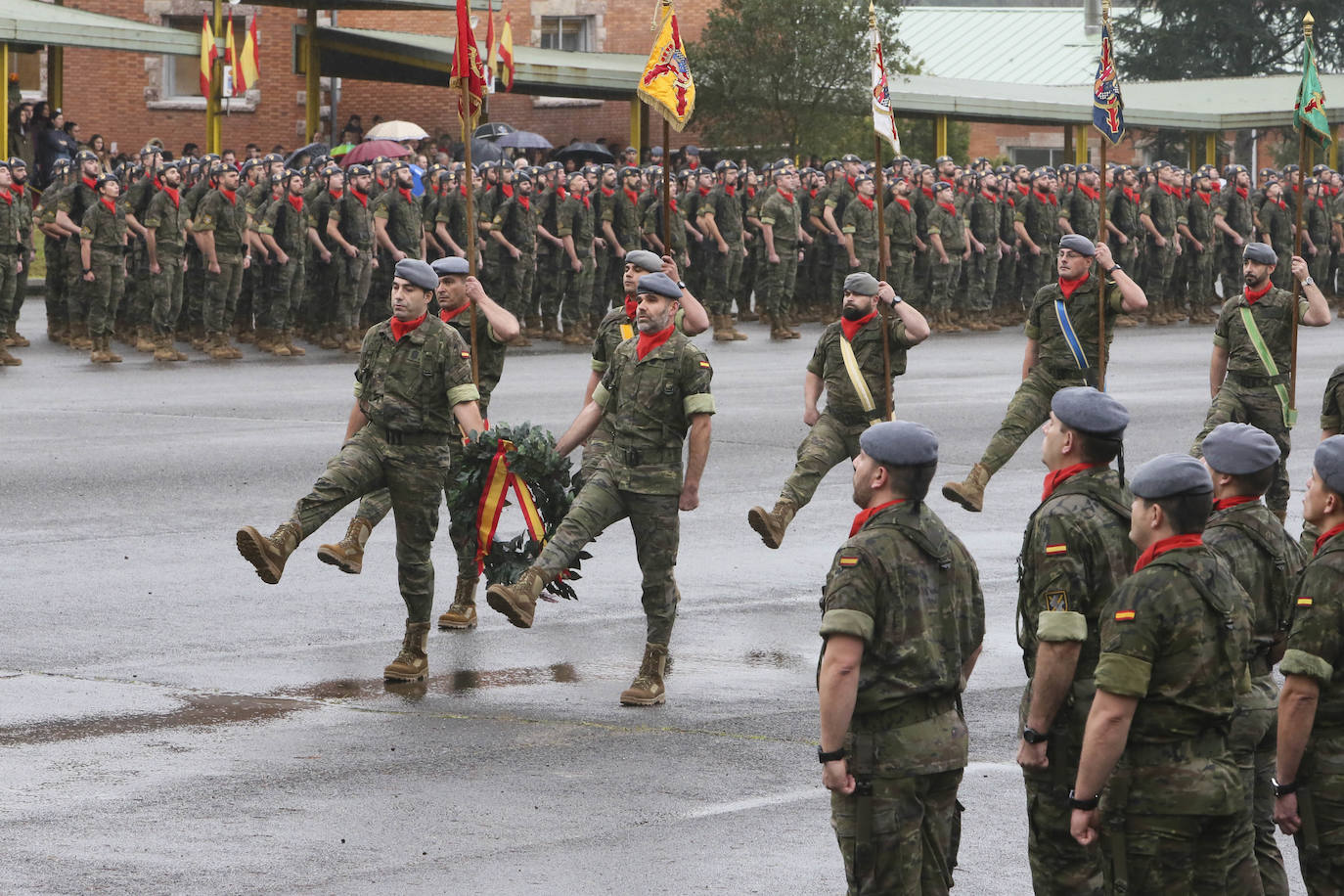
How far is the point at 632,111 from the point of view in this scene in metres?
37.9

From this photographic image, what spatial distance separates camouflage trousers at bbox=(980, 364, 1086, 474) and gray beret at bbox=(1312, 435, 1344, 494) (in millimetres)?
8113

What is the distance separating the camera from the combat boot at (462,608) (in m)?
11.3

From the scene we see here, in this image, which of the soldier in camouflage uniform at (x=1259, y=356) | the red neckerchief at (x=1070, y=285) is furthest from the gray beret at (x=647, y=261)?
the red neckerchief at (x=1070, y=285)

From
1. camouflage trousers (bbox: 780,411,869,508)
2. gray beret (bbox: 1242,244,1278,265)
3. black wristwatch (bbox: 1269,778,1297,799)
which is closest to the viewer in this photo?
black wristwatch (bbox: 1269,778,1297,799)

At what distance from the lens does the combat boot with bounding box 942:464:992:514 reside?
14211 mm

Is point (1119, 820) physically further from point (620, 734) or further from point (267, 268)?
point (267, 268)

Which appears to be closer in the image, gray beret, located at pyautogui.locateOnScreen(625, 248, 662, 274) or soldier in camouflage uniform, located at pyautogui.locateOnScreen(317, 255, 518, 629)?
soldier in camouflage uniform, located at pyautogui.locateOnScreen(317, 255, 518, 629)

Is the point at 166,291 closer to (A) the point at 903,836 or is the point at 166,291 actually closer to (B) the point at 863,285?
(B) the point at 863,285

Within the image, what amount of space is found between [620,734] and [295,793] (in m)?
1.60

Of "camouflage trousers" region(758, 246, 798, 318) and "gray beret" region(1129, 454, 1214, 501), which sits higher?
"camouflage trousers" region(758, 246, 798, 318)

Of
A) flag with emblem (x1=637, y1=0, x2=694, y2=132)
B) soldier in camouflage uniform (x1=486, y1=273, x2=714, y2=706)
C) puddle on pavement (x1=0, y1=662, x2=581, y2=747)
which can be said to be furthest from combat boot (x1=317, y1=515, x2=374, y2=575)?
flag with emblem (x1=637, y1=0, x2=694, y2=132)

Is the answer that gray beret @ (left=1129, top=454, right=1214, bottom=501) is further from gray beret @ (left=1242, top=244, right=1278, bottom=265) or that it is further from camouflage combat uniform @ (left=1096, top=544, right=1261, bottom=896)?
gray beret @ (left=1242, top=244, right=1278, bottom=265)

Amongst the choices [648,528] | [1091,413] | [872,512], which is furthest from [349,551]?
[1091,413]

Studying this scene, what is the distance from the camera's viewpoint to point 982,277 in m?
Result: 30.2
